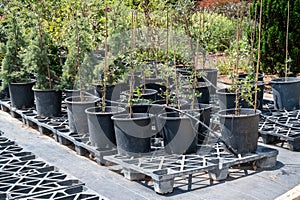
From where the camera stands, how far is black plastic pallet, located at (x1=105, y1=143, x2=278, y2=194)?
13.0ft

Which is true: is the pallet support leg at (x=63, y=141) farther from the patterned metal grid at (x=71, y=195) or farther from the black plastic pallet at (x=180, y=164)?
the patterned metal grid at (x=71, y=195)

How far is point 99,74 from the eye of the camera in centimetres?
593

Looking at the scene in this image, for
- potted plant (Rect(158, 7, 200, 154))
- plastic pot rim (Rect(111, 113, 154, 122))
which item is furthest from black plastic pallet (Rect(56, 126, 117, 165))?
potted plant (Rect(158, 7, 200, 154))

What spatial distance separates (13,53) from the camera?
675 centimetres

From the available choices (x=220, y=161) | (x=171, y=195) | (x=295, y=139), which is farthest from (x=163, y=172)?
(x=295, y=139)

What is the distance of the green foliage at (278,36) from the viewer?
7559mm

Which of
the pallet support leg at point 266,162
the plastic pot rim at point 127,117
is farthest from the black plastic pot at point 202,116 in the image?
the pallet support leg at point 266,162

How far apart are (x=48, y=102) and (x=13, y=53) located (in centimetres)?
110

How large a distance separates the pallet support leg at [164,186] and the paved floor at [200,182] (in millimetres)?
43

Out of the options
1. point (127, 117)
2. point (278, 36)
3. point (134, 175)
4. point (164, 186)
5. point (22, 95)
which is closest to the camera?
point (164, 186)

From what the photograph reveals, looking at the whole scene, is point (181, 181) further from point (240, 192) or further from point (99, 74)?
point (99, 74)

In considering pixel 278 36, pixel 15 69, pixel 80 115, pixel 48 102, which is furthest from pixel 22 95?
pixel 278 36

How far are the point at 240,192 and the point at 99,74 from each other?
2660 mm

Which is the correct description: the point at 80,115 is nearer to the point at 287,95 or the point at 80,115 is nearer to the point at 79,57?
the point at 79,57
